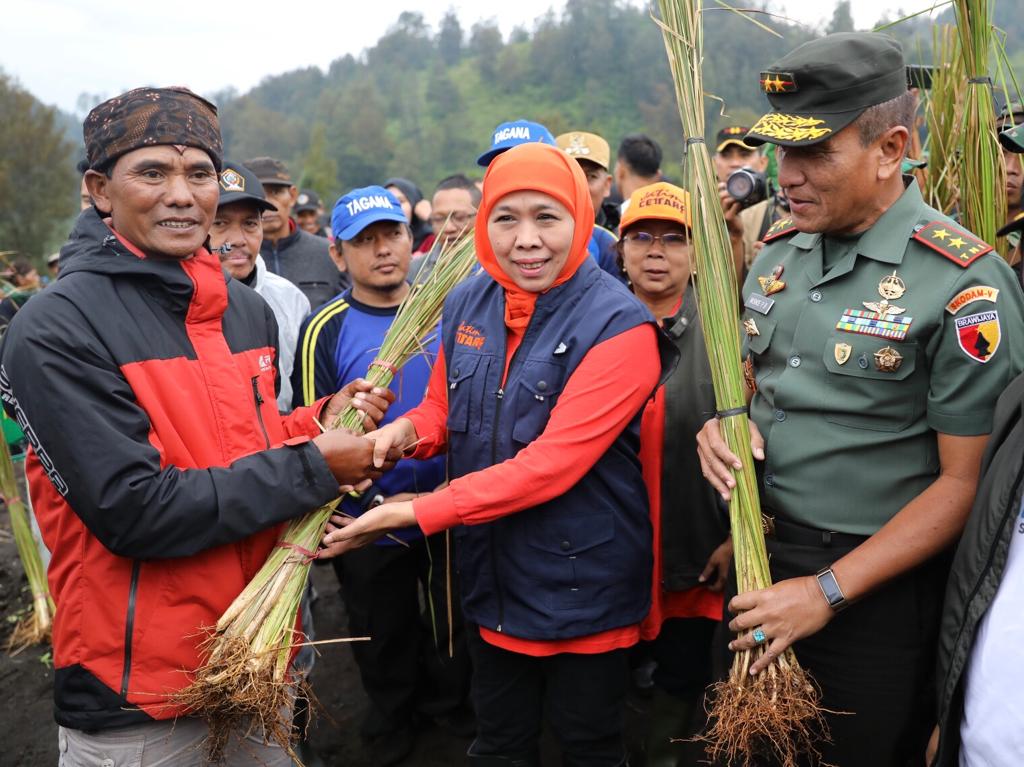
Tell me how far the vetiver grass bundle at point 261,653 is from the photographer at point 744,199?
1.45 meters

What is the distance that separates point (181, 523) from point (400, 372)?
1.25 meters

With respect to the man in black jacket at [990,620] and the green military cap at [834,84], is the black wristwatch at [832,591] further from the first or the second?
the green military cap at [834,84]

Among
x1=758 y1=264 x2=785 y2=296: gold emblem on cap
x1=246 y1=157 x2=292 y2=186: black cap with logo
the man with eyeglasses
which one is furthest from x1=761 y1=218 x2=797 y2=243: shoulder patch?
x1=246 y1=157 x2=292 y2=186: black cap with logo

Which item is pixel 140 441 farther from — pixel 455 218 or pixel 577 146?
pixel 455 218

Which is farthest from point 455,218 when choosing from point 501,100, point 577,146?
point 501,100

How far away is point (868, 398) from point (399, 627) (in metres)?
2.03

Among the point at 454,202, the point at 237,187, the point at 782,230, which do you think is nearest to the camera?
the point at 782,230

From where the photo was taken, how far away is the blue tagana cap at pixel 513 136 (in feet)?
11.4

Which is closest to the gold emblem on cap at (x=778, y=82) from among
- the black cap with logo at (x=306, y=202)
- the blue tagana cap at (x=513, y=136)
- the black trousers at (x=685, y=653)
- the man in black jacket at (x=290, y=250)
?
the black trousers at (x=685, y=653)

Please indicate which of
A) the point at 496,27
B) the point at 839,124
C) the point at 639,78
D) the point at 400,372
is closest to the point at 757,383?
the point at 839,124

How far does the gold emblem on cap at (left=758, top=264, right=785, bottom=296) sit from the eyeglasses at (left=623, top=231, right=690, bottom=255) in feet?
2.23

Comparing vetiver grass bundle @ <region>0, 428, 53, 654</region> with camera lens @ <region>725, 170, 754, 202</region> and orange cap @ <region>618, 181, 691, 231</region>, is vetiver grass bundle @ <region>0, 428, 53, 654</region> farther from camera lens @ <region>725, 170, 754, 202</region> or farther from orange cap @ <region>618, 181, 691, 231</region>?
camera lens @ <region>725, 170, 754, 202</region>

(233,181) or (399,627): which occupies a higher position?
(233,181)

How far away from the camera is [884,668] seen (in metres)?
1.66
